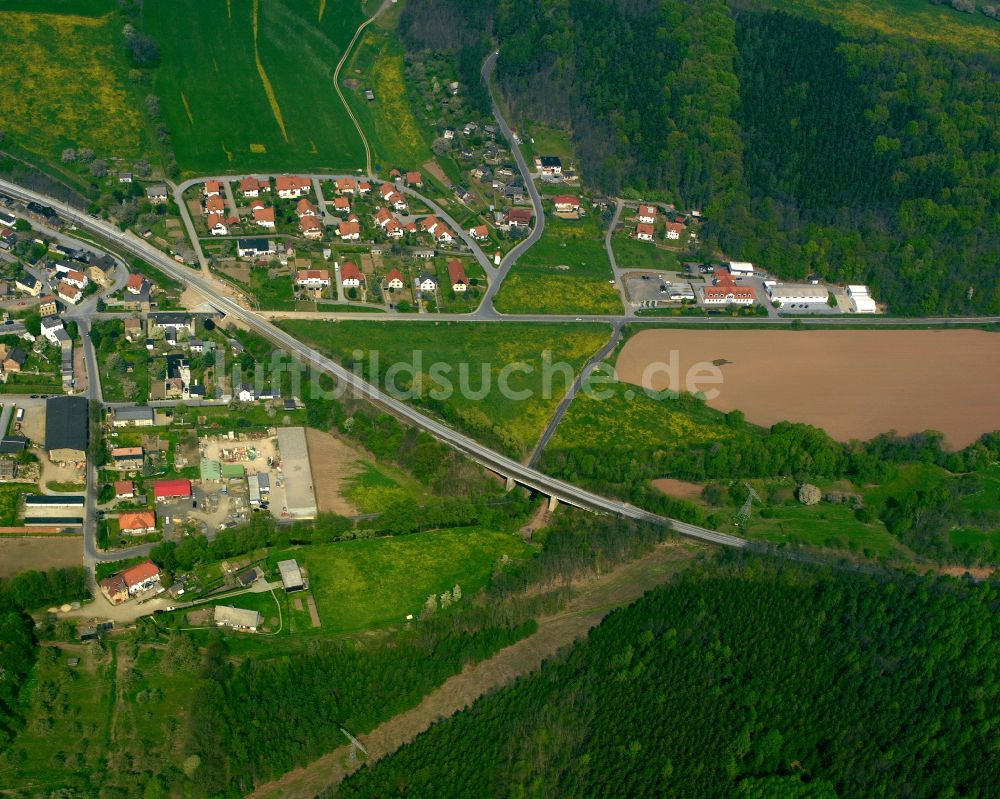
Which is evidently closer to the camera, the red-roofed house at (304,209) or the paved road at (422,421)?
the paved road at (422,421)

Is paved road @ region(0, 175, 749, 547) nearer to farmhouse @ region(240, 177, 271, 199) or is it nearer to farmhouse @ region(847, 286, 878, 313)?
farmhouse @ region(240, 177, 271, 199)

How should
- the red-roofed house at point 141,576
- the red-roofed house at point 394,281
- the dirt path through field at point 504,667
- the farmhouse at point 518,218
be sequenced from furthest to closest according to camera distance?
the farmhouse at point 518,218, the red-roofed house at point 394,281, the red-roofed house at point 141,576, the dirt path through field at point 504,667

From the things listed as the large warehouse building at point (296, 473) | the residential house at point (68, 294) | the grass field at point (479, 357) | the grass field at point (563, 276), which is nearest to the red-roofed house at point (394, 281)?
the grass field at point (479, 357)

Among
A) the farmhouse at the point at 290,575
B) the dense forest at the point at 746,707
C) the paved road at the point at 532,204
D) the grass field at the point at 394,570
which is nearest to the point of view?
the dense forest at the point at 746,707

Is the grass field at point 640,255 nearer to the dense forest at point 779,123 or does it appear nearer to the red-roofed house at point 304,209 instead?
the dense forest at point 779,123

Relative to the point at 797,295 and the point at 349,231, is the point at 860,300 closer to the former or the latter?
the point at 797,295

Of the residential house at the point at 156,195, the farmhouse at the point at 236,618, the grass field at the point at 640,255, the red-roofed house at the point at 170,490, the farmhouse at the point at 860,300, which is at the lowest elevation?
the farmhouse at the point at 236,618

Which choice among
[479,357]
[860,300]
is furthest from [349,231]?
[860,300]

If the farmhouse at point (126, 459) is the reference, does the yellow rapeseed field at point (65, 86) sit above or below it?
above

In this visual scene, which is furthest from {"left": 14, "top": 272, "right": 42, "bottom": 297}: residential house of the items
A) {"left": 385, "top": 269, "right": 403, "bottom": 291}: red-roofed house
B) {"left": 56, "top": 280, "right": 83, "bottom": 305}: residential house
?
{"left": 385, "top": 269, "right": 403, "bottom": 291}: red-roofed house
